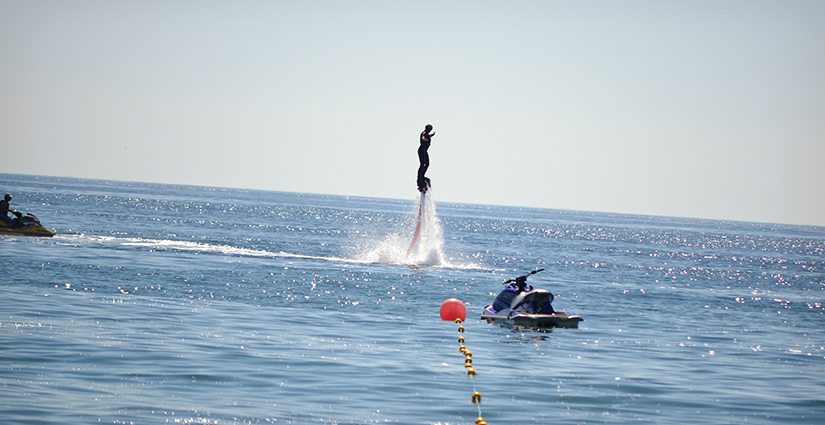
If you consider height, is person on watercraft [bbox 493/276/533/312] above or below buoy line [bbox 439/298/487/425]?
above

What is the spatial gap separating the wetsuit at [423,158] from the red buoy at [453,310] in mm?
10757

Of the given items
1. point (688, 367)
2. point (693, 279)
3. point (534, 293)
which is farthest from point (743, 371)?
point (693, 279)

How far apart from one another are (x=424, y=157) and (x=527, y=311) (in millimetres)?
→ 11956

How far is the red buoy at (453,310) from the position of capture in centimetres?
2350

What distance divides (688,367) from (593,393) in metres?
4.77

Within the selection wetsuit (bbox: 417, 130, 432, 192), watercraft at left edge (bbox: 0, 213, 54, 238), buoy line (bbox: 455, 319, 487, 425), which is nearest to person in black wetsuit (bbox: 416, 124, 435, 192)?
wetsuit (bbox: 417, 130, 432, 192)

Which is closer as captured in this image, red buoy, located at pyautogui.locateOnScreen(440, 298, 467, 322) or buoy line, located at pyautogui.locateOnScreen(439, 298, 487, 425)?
buoy line, located at pyautogui.locateOnScreen(439, 298, 487, 425)

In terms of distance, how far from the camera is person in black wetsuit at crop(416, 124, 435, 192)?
32.1 m

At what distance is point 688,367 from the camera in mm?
18422

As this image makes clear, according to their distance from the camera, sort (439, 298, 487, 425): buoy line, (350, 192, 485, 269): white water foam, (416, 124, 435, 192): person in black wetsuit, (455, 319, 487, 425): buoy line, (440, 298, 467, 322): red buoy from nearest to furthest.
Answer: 1. (455, 319, 487, 425): buoy line
2. (439, 298, 487, 425): buoy line
3. (440, 298, 467, 322): red buoy
4. (416, 124, 435, 192): person in black wetsuit
5. (350, 192, 485, 269): white water foam

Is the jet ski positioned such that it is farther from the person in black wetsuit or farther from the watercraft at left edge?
the watercraft at left edge

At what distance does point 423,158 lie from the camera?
33.6 metres

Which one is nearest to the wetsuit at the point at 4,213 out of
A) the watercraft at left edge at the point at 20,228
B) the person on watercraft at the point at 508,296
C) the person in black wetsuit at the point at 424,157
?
the watercraft at left edge at the point at 20,228

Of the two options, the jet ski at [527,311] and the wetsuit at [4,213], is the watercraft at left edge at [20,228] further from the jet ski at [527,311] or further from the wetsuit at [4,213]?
the jet ski at [527,311]
